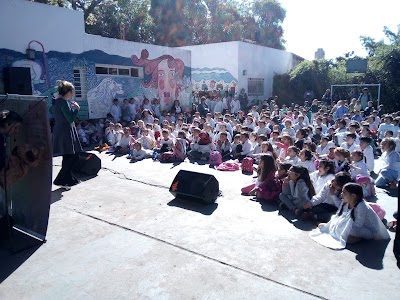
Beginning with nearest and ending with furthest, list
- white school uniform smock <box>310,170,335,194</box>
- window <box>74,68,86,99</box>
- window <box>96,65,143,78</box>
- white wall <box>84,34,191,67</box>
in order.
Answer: white school uniform smock <box>310,170,335,194</box> → window <box>74,68,86,99</box> → white wall <box>84,34,191,67</box> → window <box>96,65,143,78</box>

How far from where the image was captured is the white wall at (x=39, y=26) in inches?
453

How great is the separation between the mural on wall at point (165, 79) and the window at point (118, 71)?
0.29 metres

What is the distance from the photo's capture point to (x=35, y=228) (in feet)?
14.3

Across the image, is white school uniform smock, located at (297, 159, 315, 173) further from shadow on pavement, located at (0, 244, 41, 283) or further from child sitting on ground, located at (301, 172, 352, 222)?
shadow on pavement, located at (0, 244, 41, 283)

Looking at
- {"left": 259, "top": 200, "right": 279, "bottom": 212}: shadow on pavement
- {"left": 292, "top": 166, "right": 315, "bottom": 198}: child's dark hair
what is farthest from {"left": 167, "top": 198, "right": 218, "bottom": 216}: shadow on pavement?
{"left": 292, "top": 166, "right": 315, "bottom": 198}: child's dark hair

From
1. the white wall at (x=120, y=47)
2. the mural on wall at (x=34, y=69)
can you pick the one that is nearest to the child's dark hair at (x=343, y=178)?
the mural on wall at (x=34, y=69)

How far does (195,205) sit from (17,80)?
8666mm

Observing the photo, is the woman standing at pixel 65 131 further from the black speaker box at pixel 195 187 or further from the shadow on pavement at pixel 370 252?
the shadow on pavement at pixel 370 252

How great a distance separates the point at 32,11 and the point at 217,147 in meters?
8.07

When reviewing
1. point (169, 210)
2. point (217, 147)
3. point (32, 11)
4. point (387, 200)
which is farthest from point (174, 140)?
point (32, 11)

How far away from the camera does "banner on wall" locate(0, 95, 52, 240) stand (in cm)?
413

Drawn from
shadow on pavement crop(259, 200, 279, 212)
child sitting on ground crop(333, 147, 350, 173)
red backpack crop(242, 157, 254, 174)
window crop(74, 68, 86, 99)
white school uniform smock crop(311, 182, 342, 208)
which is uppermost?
window crop(74, 68, 86, 99)

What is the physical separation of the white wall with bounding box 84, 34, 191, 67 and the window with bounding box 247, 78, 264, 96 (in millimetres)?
6514

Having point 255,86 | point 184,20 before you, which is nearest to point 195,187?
point 255,86
